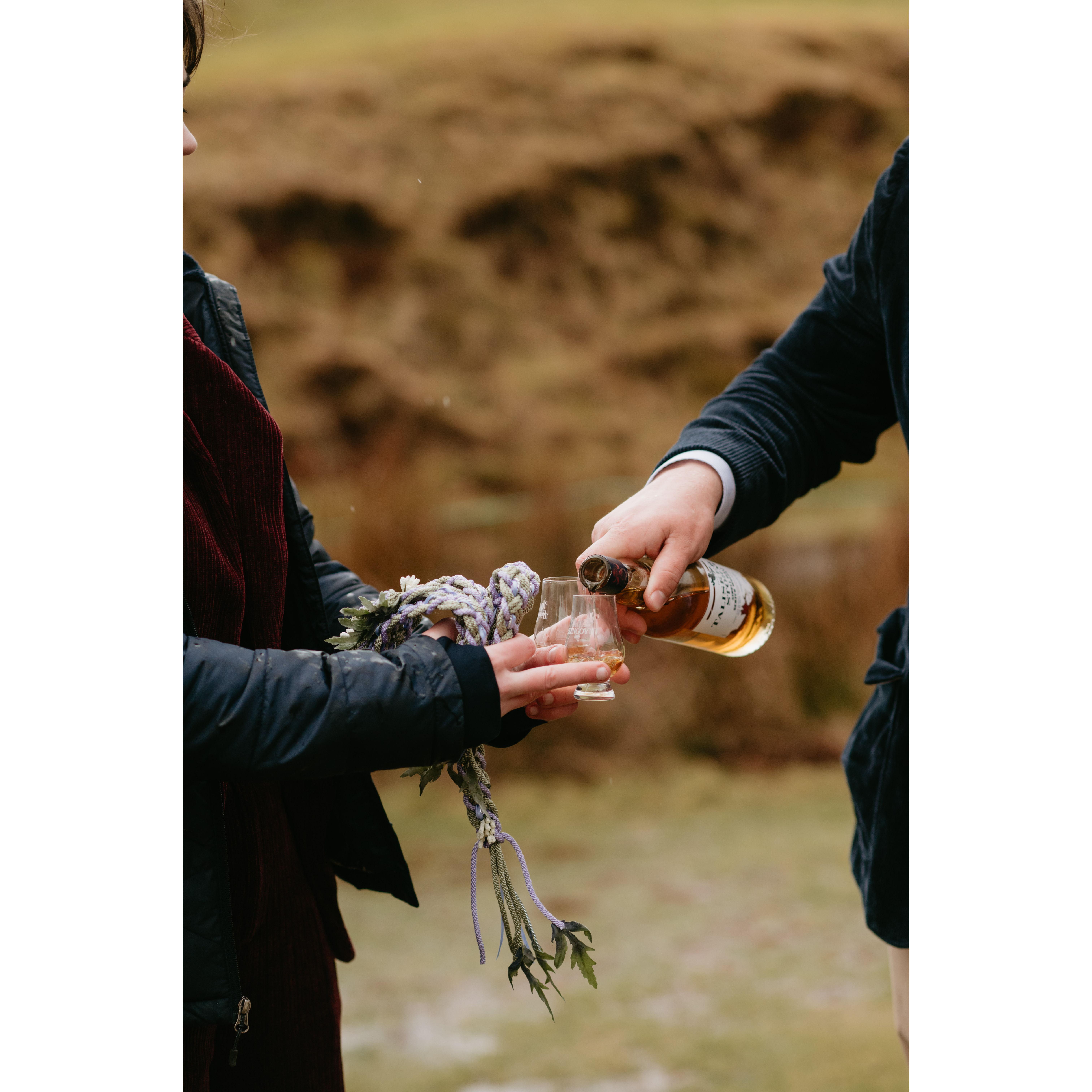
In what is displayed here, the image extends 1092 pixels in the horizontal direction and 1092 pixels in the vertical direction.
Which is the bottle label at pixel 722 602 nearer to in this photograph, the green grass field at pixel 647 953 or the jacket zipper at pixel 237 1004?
the jacket zipper at pixel 237 1004

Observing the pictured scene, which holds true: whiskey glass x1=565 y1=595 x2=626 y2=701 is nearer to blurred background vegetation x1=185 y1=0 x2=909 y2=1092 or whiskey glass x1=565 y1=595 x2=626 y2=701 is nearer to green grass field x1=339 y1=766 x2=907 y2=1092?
green grass field x1=339 y1=766 x2=907 y2=1092

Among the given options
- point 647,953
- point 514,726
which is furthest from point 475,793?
point 647,953

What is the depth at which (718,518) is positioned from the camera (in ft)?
3.94

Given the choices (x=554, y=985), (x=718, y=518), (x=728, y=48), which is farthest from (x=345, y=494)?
(x=728, y=48)

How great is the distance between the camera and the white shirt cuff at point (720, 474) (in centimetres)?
119

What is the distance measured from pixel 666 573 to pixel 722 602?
12cm

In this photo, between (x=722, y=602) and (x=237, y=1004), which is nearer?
(x=237, y=1004)

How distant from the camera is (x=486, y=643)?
0.87 meters

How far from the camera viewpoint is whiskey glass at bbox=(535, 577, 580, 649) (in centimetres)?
100

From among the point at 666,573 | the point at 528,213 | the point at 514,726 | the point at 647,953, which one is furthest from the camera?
the point at 528,213

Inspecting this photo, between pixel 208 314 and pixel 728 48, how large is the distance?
623 cm

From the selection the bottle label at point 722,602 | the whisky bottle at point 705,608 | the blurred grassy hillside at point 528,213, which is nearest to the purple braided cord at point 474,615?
the whisky bottle at point 705,608

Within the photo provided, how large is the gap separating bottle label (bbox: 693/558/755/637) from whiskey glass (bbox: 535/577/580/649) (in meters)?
0.21

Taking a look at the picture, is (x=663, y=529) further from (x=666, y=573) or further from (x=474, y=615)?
(x=474, y=615)
